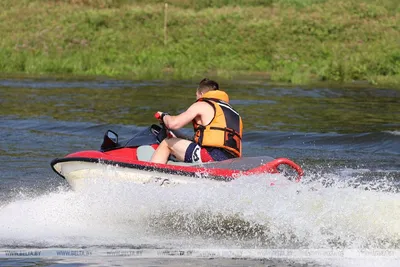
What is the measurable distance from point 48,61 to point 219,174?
26058 millimetres

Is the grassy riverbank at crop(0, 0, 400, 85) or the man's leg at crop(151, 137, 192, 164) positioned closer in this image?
the man's leg at crop(151, 137, 192, 164)

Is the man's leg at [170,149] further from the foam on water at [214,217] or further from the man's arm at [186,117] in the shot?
the foam on water at [214,217]

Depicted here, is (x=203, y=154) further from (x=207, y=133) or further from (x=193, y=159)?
(x=207, y=133)

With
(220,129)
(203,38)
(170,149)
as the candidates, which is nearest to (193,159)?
(170,149)

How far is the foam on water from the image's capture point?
7.76m

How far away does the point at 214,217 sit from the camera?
8234 mm

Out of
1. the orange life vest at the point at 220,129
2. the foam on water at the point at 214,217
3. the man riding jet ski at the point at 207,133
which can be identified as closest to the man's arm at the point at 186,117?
the man riding jet ski at the point at 207,133

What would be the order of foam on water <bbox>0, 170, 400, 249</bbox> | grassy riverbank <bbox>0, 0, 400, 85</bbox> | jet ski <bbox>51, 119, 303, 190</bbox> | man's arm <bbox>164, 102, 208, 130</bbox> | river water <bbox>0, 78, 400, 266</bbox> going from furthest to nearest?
grassy riverbank <bbox>0, 0, 400, 85</bbox> < man's arm <bbox>164, 102, 208, 130</bbox> < jet ski <bbox>51, 119, 303, 190</bbox> < foam on water <bbox>0, 170, 400, 249</bbox> < river water <bbox>0, 78, 400, 266</bbox>

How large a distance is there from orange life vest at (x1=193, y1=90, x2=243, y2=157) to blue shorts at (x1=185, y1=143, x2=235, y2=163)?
47mm

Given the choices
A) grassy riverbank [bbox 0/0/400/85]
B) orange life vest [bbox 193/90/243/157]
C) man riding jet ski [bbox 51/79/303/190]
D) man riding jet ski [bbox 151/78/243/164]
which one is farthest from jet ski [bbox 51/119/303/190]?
grassy riverbank [bbox 0/0/400/85]

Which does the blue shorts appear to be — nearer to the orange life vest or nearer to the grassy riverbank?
the orange life vest

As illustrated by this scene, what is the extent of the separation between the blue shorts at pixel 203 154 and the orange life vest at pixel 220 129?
0.15 feet

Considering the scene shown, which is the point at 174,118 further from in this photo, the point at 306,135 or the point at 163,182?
the point at 306,135

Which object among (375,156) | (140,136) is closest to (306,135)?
(375,156)
